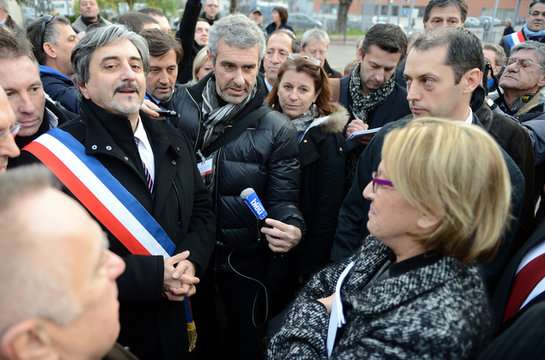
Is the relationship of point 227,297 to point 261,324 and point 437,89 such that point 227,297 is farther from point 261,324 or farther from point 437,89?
point 437,89

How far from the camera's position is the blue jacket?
122 inches

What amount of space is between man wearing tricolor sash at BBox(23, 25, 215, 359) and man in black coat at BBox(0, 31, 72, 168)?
0.27 meters

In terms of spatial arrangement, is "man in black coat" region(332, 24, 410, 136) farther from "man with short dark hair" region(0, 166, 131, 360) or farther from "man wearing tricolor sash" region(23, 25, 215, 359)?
"man with short dark hair" region(0, 166, 131, 360)

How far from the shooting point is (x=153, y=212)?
2.07 m

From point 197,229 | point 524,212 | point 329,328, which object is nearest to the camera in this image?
point 329,328

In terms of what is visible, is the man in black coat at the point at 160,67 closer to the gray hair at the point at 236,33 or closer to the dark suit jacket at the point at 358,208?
the gray hair at the point at 236,33

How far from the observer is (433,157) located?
1.33 m

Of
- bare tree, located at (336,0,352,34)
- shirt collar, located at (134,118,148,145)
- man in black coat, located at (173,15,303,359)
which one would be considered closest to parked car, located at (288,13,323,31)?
bare tree, located at (336,0,352,34)

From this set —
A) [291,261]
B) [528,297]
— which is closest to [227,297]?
[291,261]

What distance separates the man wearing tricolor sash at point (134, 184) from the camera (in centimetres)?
193

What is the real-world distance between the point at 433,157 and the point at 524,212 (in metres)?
1.63

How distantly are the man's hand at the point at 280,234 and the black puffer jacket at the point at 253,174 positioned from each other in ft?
0.31

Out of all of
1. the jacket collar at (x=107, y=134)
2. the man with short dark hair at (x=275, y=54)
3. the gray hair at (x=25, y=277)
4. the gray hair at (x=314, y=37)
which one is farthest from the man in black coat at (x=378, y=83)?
the gray hair at (x=25, y=277)

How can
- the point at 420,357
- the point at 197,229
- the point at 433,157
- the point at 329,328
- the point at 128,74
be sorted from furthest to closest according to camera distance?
the point at 197,229 < the point at 128,74 < the point at 329,328 < the point at 433,157 < the point at 420,357
